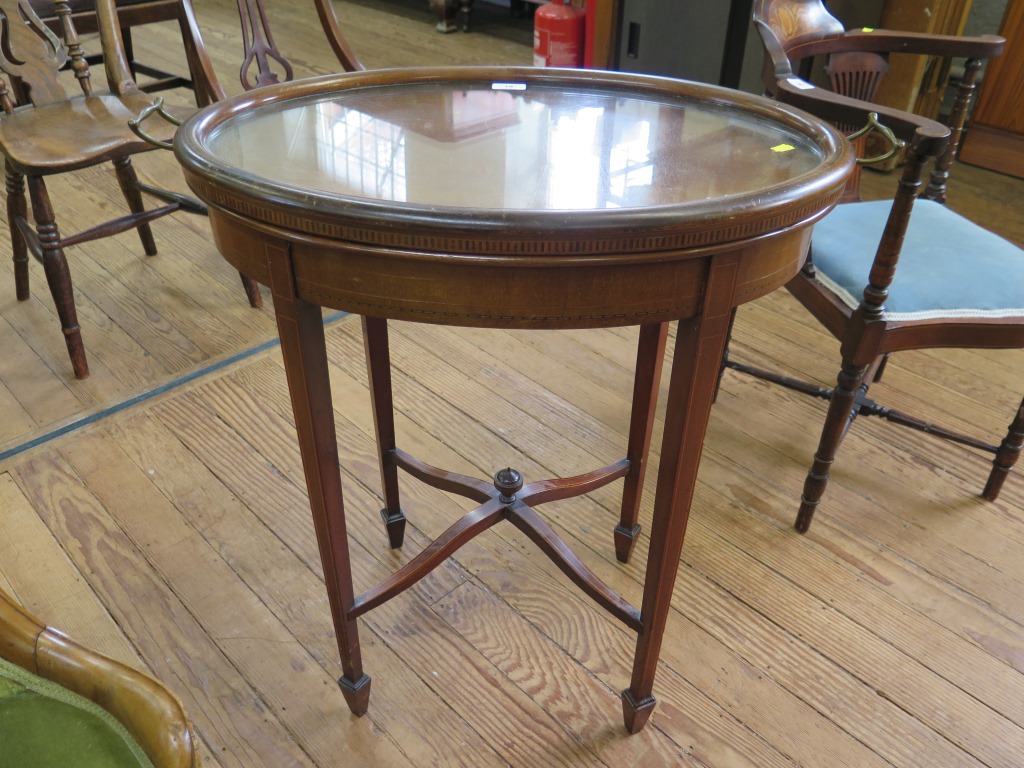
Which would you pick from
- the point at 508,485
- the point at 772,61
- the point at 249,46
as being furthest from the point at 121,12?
the point at 508,485

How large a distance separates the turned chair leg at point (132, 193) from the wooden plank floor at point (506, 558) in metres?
0.31

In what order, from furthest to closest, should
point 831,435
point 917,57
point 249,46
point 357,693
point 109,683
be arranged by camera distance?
point 917,57
point 249,46
point 831,435
point 357,693
point 109,683

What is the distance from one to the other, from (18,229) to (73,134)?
0.37 meters

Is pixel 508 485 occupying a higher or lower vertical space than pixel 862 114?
lower

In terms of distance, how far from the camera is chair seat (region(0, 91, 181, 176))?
1771mm

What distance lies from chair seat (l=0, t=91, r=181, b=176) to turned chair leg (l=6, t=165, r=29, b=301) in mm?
101

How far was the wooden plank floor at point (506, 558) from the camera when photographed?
1229 mm

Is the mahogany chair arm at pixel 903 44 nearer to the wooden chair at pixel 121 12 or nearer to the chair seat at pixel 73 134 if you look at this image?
the chair seat at pixel 73 134

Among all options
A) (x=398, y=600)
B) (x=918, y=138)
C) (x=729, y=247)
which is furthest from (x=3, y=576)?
(x=918, y=138)

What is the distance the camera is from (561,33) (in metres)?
3.75

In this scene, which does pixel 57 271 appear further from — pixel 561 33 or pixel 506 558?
pixel 561 33

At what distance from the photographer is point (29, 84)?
81.9 inches

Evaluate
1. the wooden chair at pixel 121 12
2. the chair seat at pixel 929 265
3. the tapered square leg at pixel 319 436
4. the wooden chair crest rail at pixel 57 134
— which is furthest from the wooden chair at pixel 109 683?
the wooden chair at pixel 121 12

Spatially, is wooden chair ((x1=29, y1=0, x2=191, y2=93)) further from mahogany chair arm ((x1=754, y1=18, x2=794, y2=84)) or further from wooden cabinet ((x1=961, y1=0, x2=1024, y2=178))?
wooden cabinet ((x1=961, y1=0, x2=1024, y2=178))
